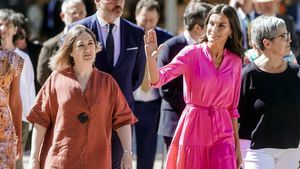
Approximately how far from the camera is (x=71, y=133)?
6.94 meters

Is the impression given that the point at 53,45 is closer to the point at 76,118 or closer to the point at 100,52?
the point at 100,52

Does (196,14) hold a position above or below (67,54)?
above

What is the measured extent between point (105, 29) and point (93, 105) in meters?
1.19

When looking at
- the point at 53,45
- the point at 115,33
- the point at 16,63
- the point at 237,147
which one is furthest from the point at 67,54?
the point at 53,45

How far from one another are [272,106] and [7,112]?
7.07 feet

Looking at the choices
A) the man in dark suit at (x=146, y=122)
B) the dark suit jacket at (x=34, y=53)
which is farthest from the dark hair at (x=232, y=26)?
the dark suit jacket at (x=34, y=53)

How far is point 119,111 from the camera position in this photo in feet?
23.3

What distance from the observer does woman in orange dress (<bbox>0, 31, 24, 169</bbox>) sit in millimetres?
7219

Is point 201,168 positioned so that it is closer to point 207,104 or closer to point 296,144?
point 207,104

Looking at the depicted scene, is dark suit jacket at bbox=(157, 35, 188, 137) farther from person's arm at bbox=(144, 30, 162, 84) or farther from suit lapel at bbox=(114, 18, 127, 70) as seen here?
person's arm at bbox=(144, 30, 162, 84)

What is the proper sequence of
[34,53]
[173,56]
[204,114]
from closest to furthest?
[204,114]
[173,56]
[34,53]

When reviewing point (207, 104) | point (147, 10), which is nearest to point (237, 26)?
point (207, 104)

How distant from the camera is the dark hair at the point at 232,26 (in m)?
7.28

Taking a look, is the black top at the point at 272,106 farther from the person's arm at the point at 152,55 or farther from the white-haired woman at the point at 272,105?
the person's arm at the point at 152,55
